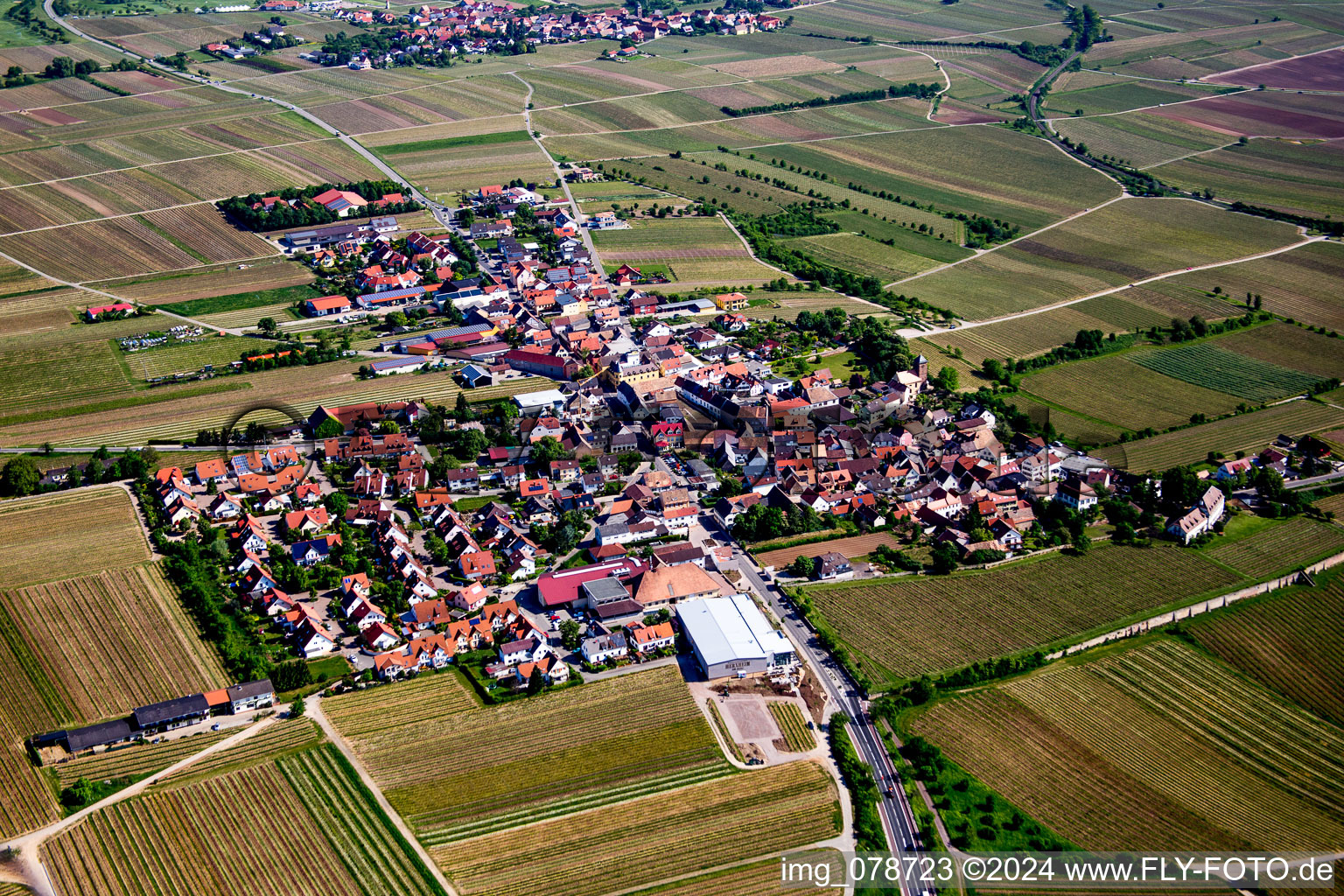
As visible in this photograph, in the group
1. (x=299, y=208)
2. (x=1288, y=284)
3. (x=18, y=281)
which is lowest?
(x=1288, y=284)

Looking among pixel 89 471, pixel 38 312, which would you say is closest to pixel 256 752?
pixel 89 471

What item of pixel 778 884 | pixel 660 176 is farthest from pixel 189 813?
pixel 660 176

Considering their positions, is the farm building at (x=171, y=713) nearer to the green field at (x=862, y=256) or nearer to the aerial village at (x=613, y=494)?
the aerial village at (x=613, y=494)

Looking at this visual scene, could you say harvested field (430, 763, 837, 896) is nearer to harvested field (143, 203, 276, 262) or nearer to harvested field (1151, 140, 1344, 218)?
harvested field (143, 203, 276, 262)

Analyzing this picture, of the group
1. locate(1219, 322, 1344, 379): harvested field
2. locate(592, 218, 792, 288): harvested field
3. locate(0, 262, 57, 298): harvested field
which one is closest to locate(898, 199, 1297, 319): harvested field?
locate(1219, 322, 1344, 379): harvested field

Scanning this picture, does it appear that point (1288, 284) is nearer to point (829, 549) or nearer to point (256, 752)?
point (829, 549)

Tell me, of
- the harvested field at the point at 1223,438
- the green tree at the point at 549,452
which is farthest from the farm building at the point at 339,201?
the harvested field at the point at 1223,438
